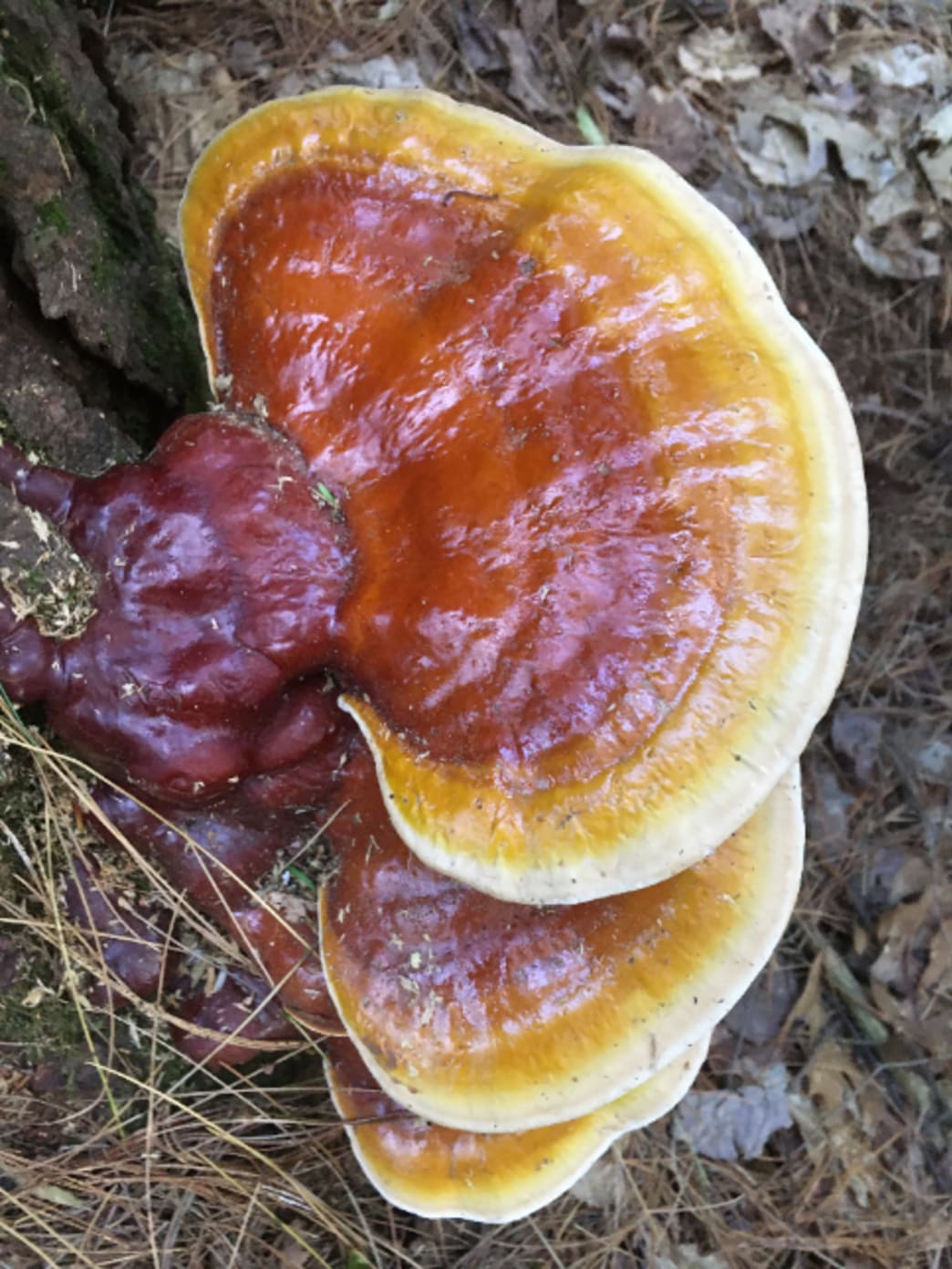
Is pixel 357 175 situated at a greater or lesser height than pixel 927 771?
greater

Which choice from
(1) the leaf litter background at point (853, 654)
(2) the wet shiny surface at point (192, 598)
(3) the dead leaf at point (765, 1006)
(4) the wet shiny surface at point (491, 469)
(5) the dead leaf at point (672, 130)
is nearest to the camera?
(4) the wet shiny surface at point (491, 469)

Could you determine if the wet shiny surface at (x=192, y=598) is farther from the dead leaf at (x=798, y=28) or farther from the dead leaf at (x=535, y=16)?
the dead leaf at (x=798, y=28)

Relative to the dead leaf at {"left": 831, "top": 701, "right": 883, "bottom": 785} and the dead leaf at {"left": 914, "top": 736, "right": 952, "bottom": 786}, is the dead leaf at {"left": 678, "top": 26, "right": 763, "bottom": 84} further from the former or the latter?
the dead leaf at {"left": 914, "top": 736, "right": 952, "bottom": 786}

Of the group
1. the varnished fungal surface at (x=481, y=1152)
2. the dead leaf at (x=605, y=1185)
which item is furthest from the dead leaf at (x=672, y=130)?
the dead leaf at (x=605, y=1185)

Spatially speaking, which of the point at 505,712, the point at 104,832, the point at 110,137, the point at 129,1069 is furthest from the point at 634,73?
the point at 129,1069

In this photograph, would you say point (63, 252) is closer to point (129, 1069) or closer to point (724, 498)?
point (724, 498)

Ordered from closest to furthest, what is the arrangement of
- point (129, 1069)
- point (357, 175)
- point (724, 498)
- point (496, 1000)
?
point (724, 498), point (357, 175), point (496, 1000), point (129, 1069)

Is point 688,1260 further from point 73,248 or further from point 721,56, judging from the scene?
point 721,56
